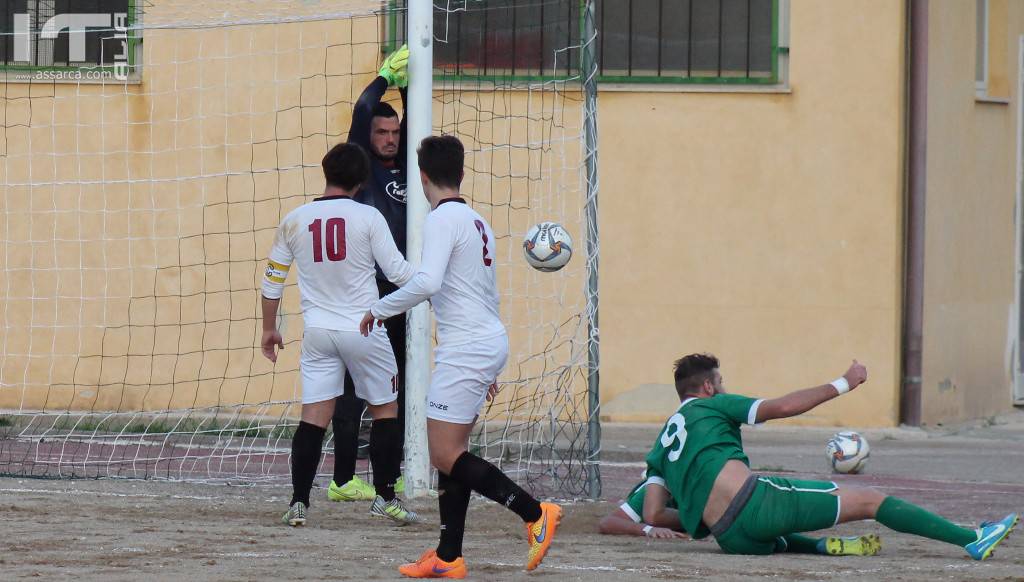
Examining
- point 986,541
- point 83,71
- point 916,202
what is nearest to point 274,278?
point 986,541

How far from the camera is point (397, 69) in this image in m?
8.70

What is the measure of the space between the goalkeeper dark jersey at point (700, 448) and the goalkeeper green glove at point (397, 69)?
2806mm

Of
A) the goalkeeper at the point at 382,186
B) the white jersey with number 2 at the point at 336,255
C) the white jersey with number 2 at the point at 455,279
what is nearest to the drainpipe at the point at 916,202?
the goalkeeper at the point at 382,186

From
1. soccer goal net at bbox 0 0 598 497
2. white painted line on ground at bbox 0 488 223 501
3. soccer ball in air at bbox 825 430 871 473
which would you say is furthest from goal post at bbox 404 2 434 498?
soccer goal net at bbox 0 0 598 497

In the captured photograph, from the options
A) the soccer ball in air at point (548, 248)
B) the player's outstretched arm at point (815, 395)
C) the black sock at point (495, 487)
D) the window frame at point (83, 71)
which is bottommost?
the black sock at point (495, 487)

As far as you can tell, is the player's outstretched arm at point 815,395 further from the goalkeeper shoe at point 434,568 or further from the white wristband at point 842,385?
the goalkeeper shoe at point 434,568

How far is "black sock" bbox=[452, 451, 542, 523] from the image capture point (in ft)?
20.5

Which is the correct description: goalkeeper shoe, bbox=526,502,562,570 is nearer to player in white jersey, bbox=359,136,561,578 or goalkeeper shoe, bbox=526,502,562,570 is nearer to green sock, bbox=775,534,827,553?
player in white jersey, bbox=359,136,561,578

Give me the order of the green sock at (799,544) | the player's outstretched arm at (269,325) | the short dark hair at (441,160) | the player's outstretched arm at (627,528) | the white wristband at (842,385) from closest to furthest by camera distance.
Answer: the white wristband at (842,385)
the short dark hair at (441,160)
the green sock at (799,544)
the player's outstretched arm at (627,528)
the player's outstretched arm at (269,325)

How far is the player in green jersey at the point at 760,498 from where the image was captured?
258 inches

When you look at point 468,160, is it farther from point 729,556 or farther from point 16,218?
point 729,556

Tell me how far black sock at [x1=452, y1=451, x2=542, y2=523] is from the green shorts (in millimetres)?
988

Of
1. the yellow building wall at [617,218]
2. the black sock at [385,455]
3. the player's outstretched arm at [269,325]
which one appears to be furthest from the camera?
the yellow building wall at [617,218]

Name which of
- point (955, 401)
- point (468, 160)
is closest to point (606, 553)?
point (468, 160)
